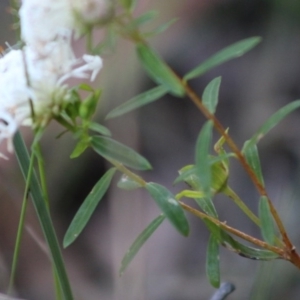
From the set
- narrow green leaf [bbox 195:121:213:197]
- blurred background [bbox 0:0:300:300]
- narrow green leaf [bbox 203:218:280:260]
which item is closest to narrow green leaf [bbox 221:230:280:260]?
narrow green leaf [bbox 203:218:280:260]

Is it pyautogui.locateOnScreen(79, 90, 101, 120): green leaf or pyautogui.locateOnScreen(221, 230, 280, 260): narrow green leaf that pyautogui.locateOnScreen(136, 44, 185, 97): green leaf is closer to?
pyautogui.locateOnScreen(79, 90, 101, 120): green leaf

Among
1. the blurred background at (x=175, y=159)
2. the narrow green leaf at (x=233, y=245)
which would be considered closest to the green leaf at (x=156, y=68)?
the narrow green leaf at (x=233, y=245)

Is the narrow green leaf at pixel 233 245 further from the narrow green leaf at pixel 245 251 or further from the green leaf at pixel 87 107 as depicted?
the green leaf at pixel 87 107

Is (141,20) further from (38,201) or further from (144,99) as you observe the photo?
(38,201)

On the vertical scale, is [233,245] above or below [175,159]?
above

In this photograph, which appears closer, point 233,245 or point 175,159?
point 233,245

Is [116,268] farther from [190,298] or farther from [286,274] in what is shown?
[286,274]

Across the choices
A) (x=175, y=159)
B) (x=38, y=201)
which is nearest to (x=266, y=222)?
(x=38, y=201)
